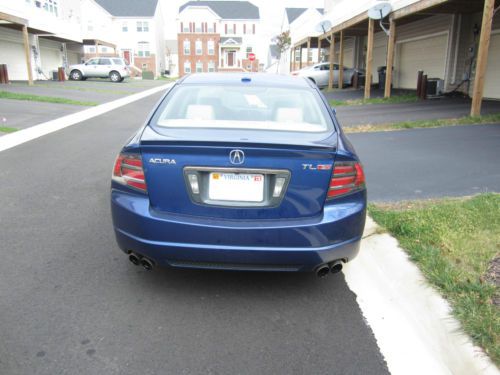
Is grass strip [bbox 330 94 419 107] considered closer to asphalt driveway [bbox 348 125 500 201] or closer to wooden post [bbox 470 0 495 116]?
wooden post [bbox 470 0 495 116]

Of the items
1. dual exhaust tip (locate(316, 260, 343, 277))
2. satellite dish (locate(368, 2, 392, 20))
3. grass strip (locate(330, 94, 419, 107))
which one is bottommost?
dual exhaust tip (locate(316, 260, 343, 277))

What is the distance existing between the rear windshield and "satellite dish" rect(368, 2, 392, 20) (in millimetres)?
13321

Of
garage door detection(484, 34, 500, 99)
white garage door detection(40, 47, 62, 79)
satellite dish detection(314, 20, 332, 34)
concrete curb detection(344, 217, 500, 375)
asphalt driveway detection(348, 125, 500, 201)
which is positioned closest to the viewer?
concrete curb detection(344, 217, 500, 375)

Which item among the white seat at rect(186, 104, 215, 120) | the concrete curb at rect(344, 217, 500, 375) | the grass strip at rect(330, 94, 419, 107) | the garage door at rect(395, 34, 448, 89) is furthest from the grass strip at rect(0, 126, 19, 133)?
the garage door at rect(395, 34, 448, 89)

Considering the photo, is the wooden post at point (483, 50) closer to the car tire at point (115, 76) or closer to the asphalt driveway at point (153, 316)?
the asphalt driveway at point (153, 316)

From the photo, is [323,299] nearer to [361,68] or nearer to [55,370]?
[55,370]

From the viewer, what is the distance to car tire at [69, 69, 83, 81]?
34.1 meters

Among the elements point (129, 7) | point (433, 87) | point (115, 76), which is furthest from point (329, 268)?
point (129, 7)

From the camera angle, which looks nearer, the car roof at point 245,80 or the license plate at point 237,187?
the license plate at point 237,187

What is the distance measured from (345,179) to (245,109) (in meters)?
1.26

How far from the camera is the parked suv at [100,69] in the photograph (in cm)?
3400

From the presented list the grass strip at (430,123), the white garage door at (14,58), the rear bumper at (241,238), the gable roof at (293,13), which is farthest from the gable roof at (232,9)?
the rear bumper at (241,238)

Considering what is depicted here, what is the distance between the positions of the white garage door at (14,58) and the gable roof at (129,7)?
2967 centimetres

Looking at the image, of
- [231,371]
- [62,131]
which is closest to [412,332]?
[231,371]
